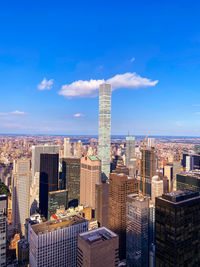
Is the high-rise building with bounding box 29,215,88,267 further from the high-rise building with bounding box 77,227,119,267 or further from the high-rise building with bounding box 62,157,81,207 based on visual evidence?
the high-rise building with bounding box 62,157,81,207

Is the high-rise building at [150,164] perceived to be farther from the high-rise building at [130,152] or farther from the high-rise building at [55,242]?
the high-rise building at [55,242]

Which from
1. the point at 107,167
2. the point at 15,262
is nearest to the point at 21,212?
the point at 15,262

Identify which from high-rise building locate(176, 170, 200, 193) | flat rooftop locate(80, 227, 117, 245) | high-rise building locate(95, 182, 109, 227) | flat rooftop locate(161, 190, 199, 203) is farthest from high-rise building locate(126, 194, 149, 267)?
high-rise building locate(176, 170, 200, 193)

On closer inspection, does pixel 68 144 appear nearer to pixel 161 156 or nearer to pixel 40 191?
pixel 40 191

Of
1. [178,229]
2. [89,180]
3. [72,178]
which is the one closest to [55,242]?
[178,229]

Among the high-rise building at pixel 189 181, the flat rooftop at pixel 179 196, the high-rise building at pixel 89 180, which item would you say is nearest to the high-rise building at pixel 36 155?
the high-rise building at pixel 89 180

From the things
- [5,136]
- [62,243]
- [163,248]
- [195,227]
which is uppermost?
[5,136]
